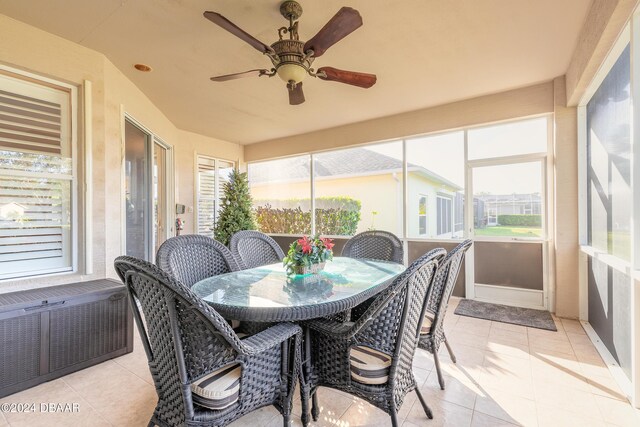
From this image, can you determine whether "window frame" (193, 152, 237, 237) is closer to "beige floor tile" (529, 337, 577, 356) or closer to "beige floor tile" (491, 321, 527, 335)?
"beige floor tile" (491, 321, 527, 335)

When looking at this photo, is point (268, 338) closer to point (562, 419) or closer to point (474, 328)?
point (562, 419)

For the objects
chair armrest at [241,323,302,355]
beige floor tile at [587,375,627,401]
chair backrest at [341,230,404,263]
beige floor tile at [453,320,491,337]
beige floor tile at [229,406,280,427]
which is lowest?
beige floor tile at [587,375,627,401]

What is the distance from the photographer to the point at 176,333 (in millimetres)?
1210

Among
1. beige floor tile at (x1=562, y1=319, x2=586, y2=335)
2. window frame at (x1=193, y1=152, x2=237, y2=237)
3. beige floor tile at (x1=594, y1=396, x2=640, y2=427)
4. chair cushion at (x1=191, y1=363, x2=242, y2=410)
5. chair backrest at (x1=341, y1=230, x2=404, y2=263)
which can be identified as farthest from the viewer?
window frame at (x1=193, y1=152, x2=237, y2=237)

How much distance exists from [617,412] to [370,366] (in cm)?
171

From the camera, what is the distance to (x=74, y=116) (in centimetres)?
277

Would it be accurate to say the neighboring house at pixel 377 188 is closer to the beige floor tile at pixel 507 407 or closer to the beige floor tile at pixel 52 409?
the beige floor tile at pixel 507 407

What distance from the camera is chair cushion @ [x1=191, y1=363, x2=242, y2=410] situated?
1.29 m

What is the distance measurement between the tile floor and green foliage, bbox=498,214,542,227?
162cm

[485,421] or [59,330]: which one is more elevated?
[59,330]

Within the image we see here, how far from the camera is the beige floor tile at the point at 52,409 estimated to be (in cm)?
181

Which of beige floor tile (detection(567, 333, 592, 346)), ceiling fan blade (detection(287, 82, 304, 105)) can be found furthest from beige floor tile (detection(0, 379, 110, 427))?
beige floor tile (detection(567, 333, 592, 346))

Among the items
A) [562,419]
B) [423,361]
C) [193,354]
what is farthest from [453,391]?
[193,354]

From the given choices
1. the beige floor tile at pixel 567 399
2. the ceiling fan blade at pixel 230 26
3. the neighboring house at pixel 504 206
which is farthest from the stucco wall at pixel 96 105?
the neighboring house at pixel 504 206
